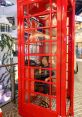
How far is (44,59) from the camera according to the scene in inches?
115

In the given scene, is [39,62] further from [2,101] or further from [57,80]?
[2,101]

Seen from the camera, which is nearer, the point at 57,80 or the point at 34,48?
the point at 57,80

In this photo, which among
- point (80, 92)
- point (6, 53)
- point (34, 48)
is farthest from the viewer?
point (80, 92)

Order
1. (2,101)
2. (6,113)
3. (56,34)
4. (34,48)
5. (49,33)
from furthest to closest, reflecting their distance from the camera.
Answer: (2,101)
(6,113)
(34,48)
(49,33)
(56,34)

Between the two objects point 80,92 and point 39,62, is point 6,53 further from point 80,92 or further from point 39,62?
point 80,92

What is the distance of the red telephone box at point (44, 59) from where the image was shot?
2.60 meters

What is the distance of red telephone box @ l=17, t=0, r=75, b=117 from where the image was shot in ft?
8.54

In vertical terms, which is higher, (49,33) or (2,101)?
(49,33)

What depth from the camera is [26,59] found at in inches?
120

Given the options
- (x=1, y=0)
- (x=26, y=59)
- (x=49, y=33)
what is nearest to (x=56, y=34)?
(x=49, y=33)

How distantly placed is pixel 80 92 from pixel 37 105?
7.49 feet

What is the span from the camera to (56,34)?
259 centimetres

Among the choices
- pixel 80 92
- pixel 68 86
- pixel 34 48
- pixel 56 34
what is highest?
pixel 56 34

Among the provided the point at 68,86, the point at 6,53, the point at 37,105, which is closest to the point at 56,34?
the point at 68,86
